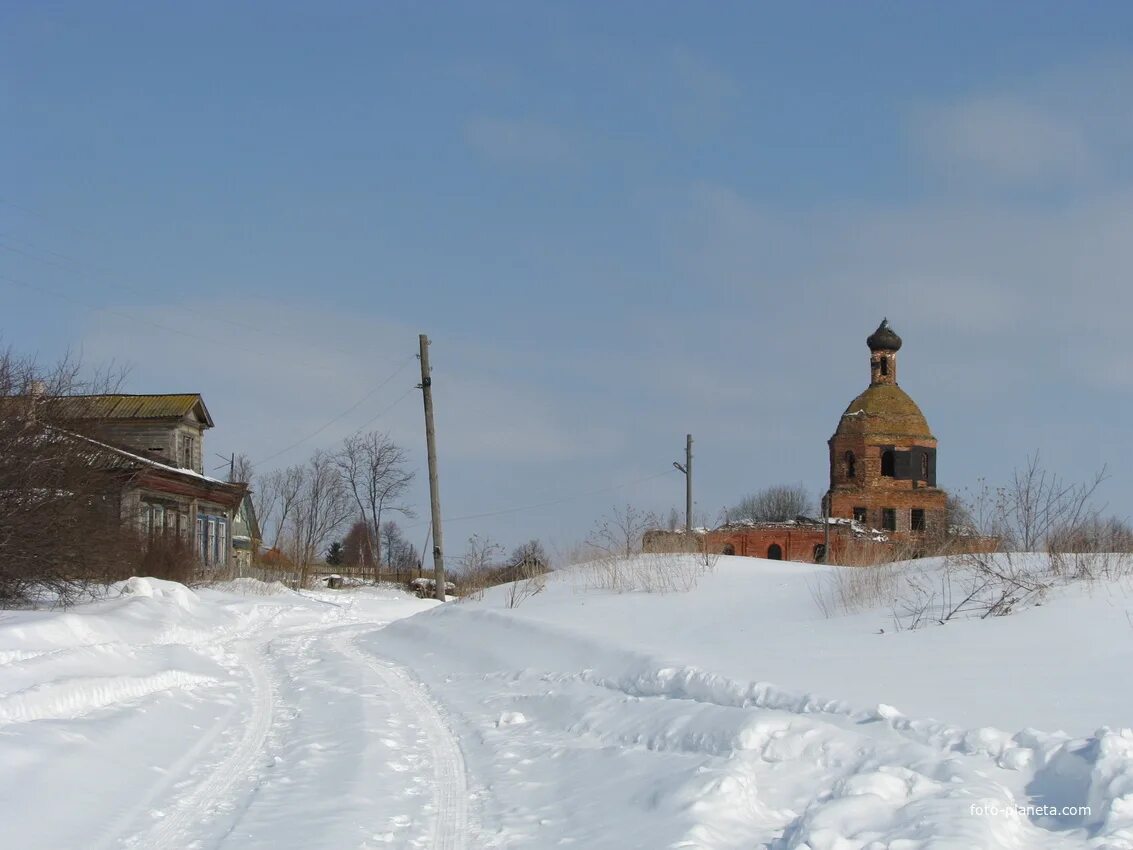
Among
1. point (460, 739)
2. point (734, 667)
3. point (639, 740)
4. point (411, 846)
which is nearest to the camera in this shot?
point (411, 846)

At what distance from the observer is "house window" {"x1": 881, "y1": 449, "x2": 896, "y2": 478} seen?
6076 centimetres

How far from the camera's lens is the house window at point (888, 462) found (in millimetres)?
60759

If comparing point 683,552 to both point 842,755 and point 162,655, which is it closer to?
point 162,655

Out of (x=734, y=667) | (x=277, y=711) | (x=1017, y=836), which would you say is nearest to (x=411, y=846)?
(x=1017, y=836)

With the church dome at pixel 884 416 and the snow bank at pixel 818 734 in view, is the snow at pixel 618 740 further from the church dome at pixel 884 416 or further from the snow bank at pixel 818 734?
the church dome at pixel 884 416

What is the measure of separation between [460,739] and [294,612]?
73.5 feet

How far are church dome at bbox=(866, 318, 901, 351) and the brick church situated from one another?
0.06 metres

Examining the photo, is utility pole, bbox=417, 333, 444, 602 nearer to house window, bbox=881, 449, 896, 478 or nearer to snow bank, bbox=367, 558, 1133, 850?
snow bank, bbox=367, 558, 1133, 850

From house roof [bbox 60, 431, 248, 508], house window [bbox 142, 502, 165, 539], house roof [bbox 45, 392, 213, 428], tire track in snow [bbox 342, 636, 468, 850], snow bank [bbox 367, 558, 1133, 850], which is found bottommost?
tire track in snow [bbox 342, 636, 468, 850]

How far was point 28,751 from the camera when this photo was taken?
7.80 m

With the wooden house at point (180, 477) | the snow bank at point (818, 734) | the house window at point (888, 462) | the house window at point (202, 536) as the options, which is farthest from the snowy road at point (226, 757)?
the house window at point (888, 462)

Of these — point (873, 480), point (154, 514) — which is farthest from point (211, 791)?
point (873, 480)

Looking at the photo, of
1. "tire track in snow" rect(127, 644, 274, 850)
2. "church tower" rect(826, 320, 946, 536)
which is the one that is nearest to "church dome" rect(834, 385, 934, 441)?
"church tower" rect(826, 320, 946, 536)

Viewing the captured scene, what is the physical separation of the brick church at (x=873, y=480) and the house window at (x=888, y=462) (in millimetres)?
55
